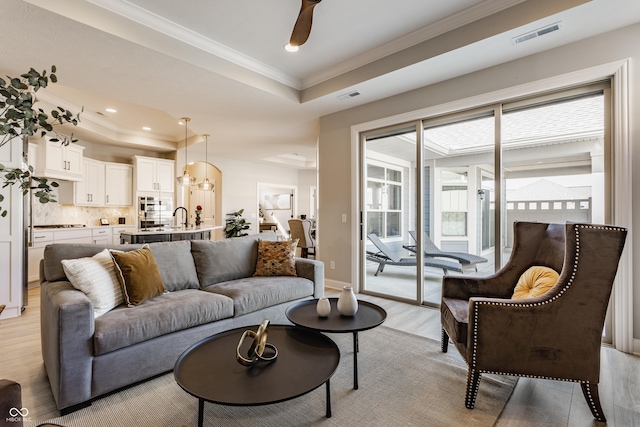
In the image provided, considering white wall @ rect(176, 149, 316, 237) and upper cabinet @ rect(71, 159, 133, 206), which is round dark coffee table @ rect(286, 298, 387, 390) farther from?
white wall @ rect(176, 149, 316, 237)

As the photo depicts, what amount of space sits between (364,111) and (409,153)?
0.88 metres

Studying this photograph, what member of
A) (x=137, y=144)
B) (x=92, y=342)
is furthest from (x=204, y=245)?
(x=137, y=144)

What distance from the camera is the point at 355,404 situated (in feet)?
5.94

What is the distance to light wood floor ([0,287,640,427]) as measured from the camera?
67.1 inches

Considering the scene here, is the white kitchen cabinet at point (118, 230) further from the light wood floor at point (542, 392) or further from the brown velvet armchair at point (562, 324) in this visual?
the brown velvet armchair at point (562, 324)

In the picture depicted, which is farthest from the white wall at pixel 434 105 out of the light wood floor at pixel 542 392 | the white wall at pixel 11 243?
the white wall at pixel 11 243

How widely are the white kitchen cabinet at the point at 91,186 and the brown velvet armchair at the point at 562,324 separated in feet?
23.5

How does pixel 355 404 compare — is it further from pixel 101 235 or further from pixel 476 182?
pixel 101 235

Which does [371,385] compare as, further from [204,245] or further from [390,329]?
[204,245]

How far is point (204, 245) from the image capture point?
3.10m

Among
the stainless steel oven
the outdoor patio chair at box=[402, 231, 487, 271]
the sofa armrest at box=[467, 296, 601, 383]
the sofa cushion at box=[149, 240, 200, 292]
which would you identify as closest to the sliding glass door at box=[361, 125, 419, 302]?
the outdoor patio chair at box=[402, 231, 487, 271]

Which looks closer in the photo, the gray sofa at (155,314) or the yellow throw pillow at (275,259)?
the gray sofa at (155,314)

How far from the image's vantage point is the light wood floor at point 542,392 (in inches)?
67.1

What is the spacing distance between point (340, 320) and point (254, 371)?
0.76 metres
